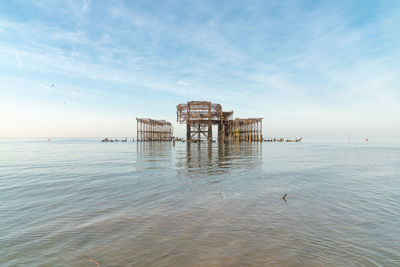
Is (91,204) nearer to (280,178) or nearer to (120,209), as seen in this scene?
(120,209)

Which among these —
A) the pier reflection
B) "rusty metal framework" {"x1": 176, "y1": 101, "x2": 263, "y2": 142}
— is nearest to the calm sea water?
the pier reflection

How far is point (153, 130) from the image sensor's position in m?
86.8

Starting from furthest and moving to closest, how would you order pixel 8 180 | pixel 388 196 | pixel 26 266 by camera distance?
pixel 8 180, pixel 388 196, pixel 26 266

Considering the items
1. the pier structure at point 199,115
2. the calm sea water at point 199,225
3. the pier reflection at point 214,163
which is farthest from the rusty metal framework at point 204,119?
the calm sea water at point 199,225

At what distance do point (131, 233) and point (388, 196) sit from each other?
1164cm

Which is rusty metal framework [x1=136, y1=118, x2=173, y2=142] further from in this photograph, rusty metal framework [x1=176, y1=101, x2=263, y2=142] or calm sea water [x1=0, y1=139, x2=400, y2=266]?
calm sea water [x1=0, y1=139, x2=400, y2=266]

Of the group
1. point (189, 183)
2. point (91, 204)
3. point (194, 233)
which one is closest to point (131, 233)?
point (194, 233)

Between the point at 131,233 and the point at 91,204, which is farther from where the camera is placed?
the point at 91,204

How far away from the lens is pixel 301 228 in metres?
5.86

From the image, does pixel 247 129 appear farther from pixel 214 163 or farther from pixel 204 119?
pixel 214 163

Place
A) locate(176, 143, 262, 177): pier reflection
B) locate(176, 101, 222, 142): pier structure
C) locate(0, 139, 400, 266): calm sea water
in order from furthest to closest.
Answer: locate(176, 101, 222, 142): pier structure → locate(176, 143, 262, 177): pier reflection → locate(0, 139, 400, 266): calm sea water

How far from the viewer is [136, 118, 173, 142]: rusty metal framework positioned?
74.8m

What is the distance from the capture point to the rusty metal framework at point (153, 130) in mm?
74831

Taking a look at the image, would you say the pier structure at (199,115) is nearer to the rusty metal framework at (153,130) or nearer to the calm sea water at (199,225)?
the rusty metal framework at (153,130)
